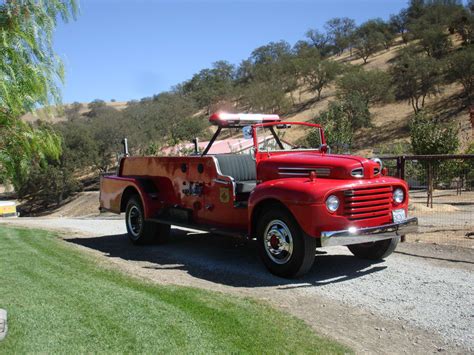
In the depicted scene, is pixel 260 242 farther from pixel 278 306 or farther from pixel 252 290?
pixel 278 306

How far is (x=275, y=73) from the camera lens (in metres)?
70.0

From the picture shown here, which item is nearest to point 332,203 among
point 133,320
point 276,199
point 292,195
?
point 292,195

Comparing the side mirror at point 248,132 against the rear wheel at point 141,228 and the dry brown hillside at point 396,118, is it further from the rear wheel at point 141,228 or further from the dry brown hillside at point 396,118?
the dry brown hillside at point 396,118

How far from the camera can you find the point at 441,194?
52.9ft

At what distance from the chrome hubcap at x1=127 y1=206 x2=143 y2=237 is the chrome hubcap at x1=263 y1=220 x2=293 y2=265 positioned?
11.5ft

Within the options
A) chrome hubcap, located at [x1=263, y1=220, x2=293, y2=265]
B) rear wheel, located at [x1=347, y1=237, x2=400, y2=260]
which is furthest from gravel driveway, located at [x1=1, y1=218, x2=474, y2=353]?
chrome hubcap, located at [x1=263, y1=220, x2=293, y2=265]

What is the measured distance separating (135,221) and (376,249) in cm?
459

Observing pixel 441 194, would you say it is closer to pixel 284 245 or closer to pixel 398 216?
pixel 398 216

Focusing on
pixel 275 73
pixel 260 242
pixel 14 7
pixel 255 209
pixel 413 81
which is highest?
pixel 275 73

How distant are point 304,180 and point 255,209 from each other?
0.83 meters

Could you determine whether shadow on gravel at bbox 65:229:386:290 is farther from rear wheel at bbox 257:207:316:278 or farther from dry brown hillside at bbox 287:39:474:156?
dry brown hillside at bbox 287:39:474:156

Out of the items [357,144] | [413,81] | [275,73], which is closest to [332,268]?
[357,144]

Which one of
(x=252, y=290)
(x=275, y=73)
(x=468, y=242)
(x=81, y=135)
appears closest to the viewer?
(x=252, y=290)

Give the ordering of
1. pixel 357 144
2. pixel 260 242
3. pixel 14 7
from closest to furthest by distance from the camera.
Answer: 1. pixel 14 7
2. pixel 260 242
3. pixel 357 144
